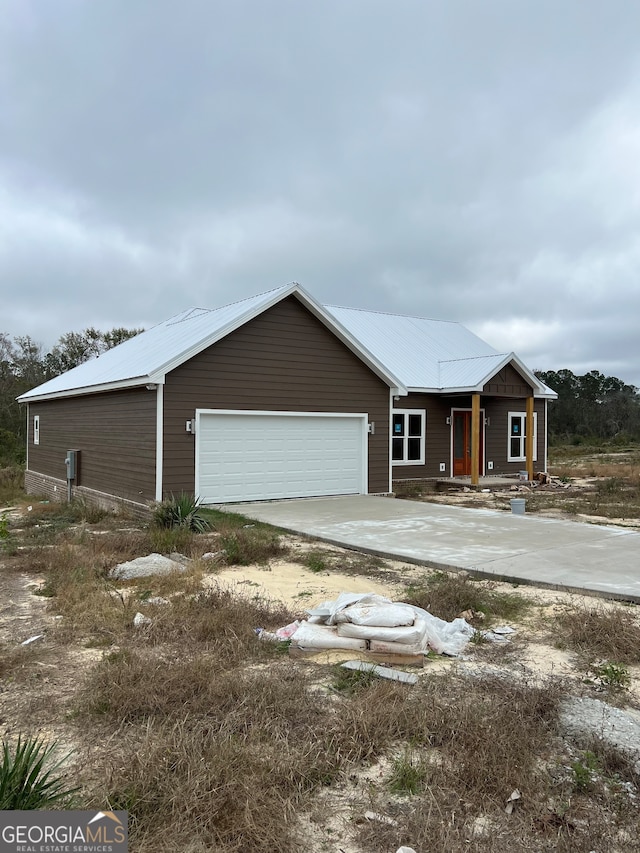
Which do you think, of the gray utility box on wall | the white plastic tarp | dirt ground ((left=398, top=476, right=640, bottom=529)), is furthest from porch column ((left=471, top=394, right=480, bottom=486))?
the white plastic tarp

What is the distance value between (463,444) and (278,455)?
342 inches

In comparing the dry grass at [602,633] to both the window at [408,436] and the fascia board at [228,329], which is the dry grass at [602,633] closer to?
the fascia board at [228,329]

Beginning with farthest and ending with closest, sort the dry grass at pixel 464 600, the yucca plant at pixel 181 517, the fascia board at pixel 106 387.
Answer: the fascia board at pixel 106 387 → the yucca plant at pixel 181 517 → the dry grass at pixel 464 600

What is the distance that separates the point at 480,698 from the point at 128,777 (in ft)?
7.20

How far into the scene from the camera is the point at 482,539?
33.3 ft

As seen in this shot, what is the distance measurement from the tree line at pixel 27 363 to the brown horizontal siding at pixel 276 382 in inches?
814

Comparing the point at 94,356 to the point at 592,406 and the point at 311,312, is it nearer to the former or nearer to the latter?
the point at 311,312

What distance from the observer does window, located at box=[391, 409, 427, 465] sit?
20297 mm

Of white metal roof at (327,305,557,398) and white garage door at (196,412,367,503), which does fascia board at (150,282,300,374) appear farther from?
white metal roof at (327,305,557,398)

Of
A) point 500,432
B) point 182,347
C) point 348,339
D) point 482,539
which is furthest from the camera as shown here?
point 500,432

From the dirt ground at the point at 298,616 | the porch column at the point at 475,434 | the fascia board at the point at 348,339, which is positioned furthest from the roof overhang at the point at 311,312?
the dirt ground at the point at 298,616

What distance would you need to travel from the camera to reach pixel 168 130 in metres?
17.7

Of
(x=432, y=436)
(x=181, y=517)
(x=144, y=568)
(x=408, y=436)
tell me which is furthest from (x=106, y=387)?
(x=432, y=436)

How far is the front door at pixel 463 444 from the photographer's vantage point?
857 inches
